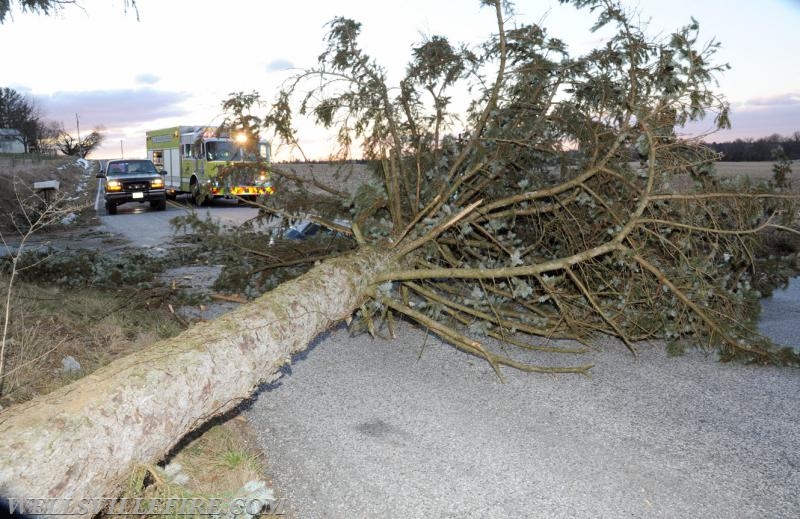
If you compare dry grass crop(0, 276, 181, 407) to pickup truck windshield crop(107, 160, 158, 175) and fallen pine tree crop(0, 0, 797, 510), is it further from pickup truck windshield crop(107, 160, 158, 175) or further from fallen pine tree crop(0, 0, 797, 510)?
pickup truck windshield crop(107, 160, 158, 175)

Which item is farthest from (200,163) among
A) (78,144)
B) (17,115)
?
(78,144)

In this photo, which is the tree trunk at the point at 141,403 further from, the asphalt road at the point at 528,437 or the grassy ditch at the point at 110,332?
the asphalt road at the point at 528,437

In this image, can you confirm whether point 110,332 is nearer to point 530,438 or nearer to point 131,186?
point 530,438

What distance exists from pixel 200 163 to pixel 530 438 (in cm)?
1917

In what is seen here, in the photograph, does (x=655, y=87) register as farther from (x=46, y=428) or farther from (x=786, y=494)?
(x=46, y=428)

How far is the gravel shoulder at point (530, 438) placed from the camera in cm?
312

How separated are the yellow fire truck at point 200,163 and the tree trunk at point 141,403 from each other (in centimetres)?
281

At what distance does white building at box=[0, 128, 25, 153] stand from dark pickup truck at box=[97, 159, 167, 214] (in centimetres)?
5311

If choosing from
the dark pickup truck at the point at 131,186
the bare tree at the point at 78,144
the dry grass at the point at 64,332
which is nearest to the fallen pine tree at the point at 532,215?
the dry grass at the point at 64,332

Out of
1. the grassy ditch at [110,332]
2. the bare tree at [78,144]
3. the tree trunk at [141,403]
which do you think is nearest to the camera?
the tree trunk at [141,403]

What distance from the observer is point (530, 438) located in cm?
380

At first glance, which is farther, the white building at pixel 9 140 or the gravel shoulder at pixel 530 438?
the white building at pixel 9 140

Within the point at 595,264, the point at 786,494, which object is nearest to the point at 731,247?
the point at 595,264

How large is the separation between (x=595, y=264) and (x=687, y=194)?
98cm
